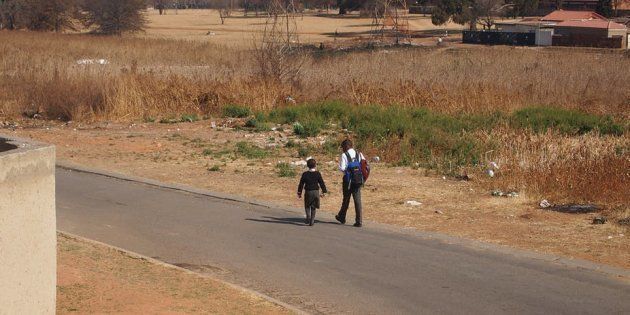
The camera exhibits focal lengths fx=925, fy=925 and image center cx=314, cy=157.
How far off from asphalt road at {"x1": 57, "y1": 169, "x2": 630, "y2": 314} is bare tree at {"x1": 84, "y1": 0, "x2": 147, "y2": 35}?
211 ft

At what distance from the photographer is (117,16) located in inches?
3039

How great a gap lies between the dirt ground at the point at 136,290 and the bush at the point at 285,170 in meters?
7.09

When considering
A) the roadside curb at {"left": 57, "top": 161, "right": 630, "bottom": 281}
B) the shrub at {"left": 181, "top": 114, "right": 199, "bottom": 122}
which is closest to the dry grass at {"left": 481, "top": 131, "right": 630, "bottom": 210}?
the roadside curb at {"left": 57, "top": 161, "right": 630, "bottom": 281}

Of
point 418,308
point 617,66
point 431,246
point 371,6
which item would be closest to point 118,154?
point 431,246

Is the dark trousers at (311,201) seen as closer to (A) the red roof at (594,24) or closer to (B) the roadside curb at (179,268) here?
(B) the roadside curb at (179,268)

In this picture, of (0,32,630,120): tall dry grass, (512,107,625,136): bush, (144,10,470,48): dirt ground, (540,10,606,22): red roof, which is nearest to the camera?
(512,107,625,136): bush

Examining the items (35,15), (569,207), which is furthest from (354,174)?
(35,15)

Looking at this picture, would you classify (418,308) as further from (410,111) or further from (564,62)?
(564,62)

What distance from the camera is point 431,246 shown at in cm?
1223

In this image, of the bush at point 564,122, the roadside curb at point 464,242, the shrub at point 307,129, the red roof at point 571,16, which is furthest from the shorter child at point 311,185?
the red roof at point 571,16

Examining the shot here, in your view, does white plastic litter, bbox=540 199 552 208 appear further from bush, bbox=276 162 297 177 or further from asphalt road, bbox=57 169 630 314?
bush, bbox=276 162 297 177

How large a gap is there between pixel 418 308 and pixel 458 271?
1590 millimetres

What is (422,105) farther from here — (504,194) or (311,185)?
(311,185)

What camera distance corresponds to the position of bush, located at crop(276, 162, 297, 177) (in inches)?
704
